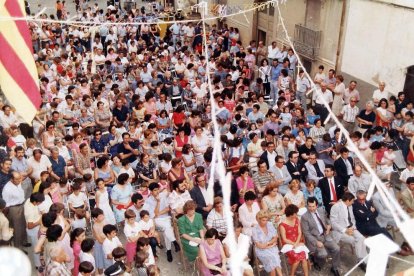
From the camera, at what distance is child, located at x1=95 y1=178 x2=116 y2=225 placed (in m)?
7.88

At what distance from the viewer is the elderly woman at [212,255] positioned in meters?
6.98

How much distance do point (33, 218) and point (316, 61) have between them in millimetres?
11147

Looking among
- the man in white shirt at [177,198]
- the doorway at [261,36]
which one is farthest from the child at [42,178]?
the doorway at [261,36]

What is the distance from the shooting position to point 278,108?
37.4 feet

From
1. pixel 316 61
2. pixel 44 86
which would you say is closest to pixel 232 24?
pixel 316 61

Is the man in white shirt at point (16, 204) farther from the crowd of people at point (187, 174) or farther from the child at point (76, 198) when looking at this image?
the child at point (76, 198)

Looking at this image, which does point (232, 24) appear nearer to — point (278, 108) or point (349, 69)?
point (349, 69)

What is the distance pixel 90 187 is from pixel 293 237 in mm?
3555

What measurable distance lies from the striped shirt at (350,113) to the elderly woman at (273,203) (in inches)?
160

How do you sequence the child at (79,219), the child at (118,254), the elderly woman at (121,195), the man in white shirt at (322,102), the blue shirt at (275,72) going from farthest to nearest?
the blue shirt at (275,72)
the man in white shirt at (322,102)
the elderly woman at (121,195)
the child at (79,219)
the child at (118,254)

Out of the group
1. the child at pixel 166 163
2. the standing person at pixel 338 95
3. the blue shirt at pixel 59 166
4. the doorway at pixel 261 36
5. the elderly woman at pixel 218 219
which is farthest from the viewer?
the doorway at pixel 261 36

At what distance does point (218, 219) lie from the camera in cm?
765

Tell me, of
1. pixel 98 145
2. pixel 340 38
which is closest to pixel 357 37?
pixel 340 38

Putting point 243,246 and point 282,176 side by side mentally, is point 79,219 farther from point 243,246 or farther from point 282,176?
point 282,176
